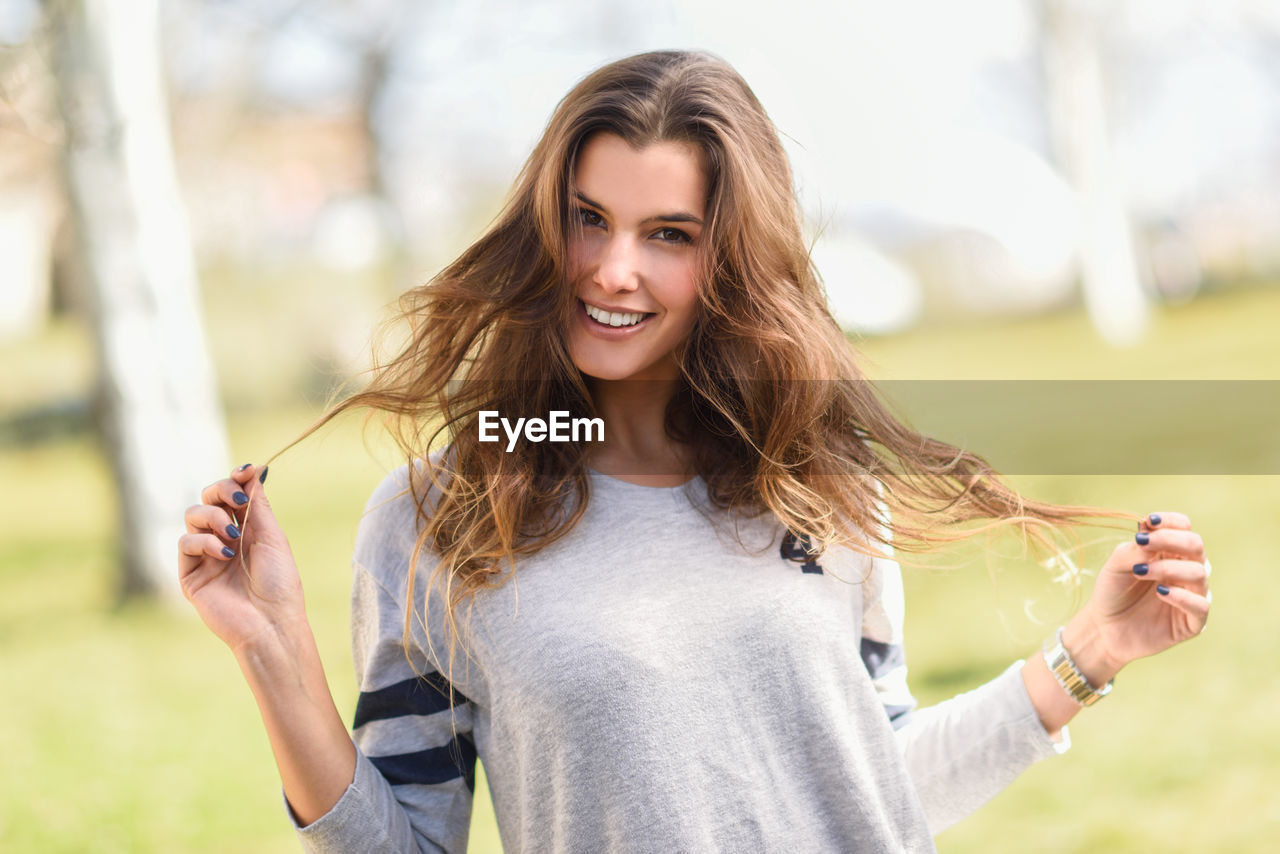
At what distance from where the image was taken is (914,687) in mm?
4508

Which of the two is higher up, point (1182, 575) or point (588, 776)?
point (1182, 575)

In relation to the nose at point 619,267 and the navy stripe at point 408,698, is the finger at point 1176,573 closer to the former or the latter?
the nose at point 619,267

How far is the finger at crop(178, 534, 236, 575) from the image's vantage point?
1386 mm

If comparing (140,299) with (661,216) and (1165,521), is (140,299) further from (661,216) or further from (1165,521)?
(1165,521)

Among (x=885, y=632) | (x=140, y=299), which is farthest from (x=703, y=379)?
(x=140, y=299)

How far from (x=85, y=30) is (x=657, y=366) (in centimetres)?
482

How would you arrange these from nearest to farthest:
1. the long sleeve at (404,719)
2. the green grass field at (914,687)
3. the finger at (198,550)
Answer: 1. the finger at (198,550)
2. the long sleeve at (404,719)
3. the green grass field at (914,687)

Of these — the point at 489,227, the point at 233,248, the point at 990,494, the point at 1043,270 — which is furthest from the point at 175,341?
the point at 1043,270

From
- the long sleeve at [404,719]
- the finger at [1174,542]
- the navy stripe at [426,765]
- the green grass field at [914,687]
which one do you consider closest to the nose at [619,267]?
the long sleeve at [404,719]

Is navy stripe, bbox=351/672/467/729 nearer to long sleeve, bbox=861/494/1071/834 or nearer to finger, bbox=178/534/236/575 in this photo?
finger, bbox=178/534/236/575

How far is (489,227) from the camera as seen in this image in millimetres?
1759

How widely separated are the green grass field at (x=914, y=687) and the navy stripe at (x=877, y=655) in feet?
0.70

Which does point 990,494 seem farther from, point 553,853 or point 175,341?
point 175,341

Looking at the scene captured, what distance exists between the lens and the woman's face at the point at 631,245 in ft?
5.25
